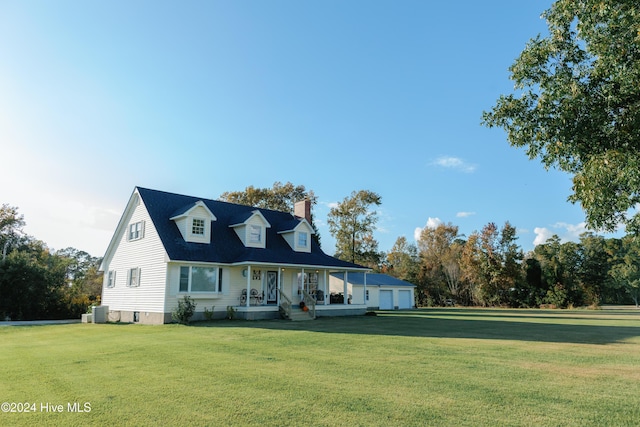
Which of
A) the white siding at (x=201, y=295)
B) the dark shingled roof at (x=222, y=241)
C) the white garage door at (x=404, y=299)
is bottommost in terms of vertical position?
the white garage door at (x=404, y=299)

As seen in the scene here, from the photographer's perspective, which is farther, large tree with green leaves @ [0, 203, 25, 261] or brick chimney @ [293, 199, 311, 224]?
large tree with green leaves @ [0, 203, 25, 261]

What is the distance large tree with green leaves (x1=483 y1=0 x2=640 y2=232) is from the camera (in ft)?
29.5

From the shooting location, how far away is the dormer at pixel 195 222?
21828mm

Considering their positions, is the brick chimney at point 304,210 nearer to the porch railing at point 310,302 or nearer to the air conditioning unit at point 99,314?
the porch railing at point 310,302

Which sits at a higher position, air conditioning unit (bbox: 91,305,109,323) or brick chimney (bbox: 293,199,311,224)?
brick chimney (bbox: 293,199,311,224)

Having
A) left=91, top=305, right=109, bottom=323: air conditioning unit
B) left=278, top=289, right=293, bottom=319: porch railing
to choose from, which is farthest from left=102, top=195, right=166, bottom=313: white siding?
left=278, top=289, right=293, bottom=319: porch railing

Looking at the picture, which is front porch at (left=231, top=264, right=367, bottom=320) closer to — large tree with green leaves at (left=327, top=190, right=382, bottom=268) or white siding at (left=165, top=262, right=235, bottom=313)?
white siding at (left=165, top=262, right=235, bottom=313)

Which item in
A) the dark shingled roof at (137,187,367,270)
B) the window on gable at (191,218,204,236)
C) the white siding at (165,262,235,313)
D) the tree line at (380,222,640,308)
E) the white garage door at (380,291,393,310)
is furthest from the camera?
the tree line at (380,222,640,308)

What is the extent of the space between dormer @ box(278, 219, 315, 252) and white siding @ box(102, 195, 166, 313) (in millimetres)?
8465

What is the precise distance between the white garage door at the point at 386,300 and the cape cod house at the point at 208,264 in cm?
1502

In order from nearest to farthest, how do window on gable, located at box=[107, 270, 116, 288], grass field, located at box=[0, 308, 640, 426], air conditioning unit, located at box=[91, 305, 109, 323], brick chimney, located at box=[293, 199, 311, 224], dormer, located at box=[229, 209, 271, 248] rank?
1. grass field, located at box=[0, 308, 640, 426]
2. air conditioning unit, located at box=[91, 305, 109, 323]
3. dormer, located at box=[229, 209, 271, 248]
4. window on gable, located at box=[107, 270, 116, 288]
5. brick chimney, located at box=[293, 199, 311, 224]

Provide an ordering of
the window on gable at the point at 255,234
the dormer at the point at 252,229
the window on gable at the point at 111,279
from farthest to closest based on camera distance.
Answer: the window on gable at the point at 111,279, the window on gable at the point at 255,234, the dormer at the point at 252,229

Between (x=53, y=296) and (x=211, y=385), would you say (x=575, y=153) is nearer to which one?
(x=211, y=385)

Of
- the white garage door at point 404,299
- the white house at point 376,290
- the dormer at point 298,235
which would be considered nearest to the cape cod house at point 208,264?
the dormer at point 298,235
